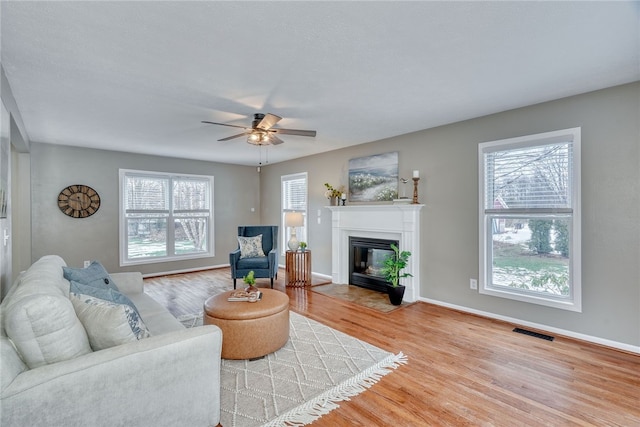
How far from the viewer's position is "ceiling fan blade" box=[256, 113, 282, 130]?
115 inches

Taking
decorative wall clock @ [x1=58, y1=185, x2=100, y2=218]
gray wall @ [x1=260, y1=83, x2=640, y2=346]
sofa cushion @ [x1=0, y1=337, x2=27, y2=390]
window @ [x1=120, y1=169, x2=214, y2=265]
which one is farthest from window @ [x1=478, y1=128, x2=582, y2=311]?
decorative wall clock @ [x1=58, y1=185, x2=100, y2=218]

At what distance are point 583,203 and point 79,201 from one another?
280 inches

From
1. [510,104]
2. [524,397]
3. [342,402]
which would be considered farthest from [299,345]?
[510,104]

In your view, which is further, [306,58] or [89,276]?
[89,276]

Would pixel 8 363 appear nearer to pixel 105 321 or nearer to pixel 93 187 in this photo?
pixel 105 321

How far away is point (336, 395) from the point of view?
2117mm

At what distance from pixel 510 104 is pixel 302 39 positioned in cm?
251

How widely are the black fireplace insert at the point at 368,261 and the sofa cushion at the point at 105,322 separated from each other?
11.8 feet

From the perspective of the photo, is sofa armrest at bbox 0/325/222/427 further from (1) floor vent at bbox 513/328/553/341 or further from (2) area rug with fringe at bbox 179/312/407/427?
(1) floor vent at bbox 513/328/553/341

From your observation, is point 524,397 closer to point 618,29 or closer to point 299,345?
point 299,345

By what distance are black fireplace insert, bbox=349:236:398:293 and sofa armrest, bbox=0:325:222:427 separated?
3392 mm

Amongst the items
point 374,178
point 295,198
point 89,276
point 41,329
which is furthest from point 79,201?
point 374,178

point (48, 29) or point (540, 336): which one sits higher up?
point (48, 29)

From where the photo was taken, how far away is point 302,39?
200 centimetres
